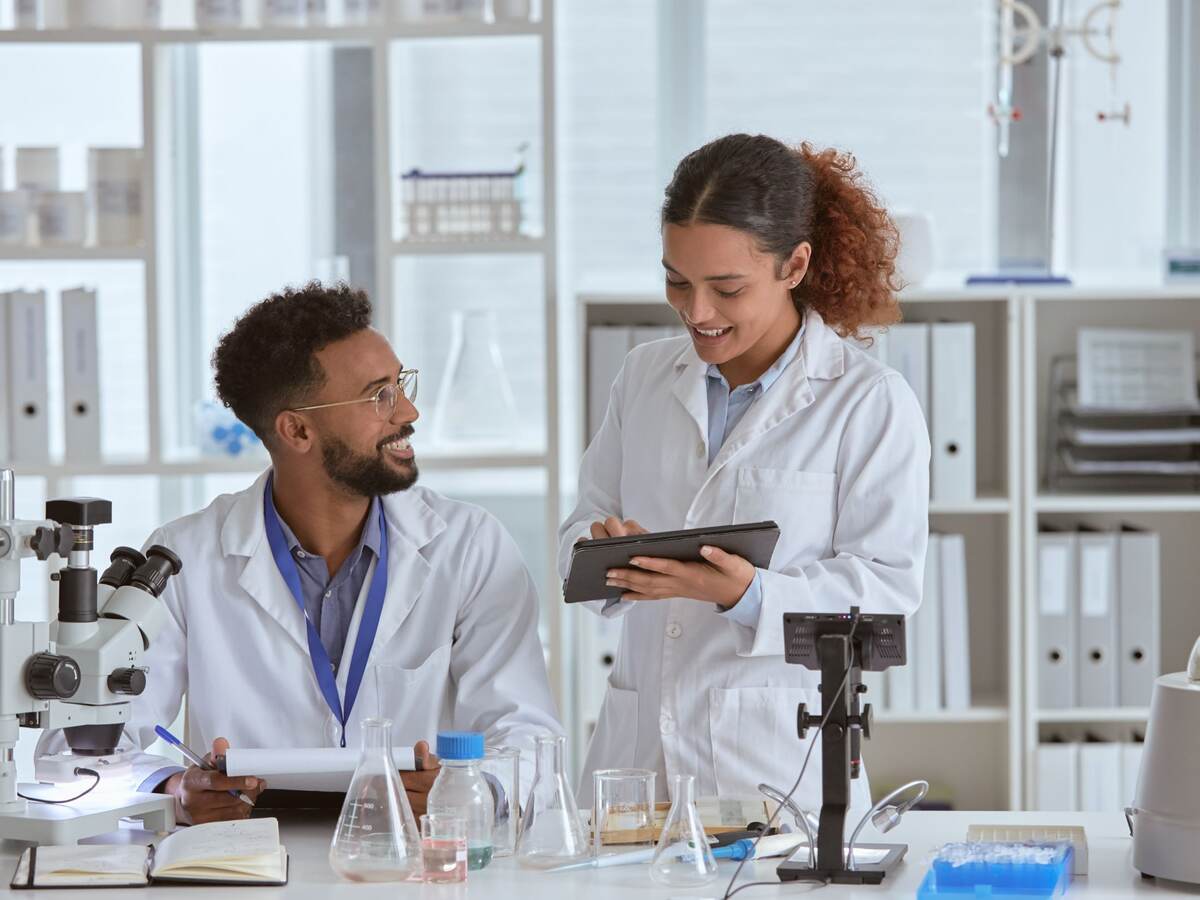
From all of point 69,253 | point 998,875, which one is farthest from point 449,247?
point 998,875

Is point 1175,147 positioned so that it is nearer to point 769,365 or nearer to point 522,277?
point 522,277

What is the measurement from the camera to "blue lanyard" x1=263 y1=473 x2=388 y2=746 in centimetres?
195

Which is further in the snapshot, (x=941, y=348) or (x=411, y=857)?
(x=941, y=348)

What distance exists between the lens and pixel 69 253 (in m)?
3.03

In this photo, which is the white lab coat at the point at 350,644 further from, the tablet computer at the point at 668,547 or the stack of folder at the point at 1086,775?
the stack of folder at the point at 1086,775

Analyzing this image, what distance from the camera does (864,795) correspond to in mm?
1895

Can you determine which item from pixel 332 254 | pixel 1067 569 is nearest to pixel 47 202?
pixel 332 254

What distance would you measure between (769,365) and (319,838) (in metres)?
0.90

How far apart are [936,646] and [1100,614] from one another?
1.13ft

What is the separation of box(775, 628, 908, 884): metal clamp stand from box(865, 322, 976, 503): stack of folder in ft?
5.10

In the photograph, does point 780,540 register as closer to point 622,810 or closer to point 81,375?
point 622,810

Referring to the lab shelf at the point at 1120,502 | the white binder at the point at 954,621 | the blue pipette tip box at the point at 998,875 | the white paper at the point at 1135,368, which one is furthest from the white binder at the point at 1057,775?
the blue pipette tip box at the point at 998,875

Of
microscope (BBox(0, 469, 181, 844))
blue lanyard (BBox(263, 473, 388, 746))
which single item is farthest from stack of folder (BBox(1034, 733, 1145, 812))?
microscope (BBox(0, 469, 181, 844))

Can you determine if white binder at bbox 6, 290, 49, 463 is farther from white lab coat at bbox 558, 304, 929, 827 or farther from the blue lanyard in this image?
white lab coat at bbox 558, 304, 929, 827
